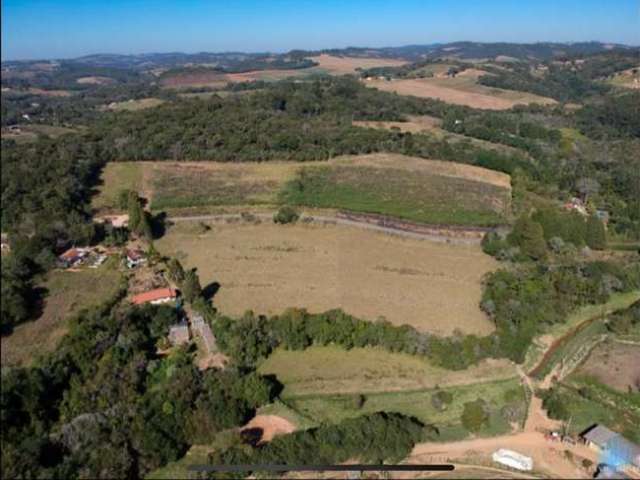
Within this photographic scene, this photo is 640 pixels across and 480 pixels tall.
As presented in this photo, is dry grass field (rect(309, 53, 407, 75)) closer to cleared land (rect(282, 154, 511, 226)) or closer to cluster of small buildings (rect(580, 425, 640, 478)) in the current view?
cleared land (rect(282, 154, 511, 226))

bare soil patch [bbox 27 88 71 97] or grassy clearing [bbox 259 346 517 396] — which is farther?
grassy clearing [bbox 259 346 517 396]

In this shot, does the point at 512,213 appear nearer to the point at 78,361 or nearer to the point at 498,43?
the point at 78,361

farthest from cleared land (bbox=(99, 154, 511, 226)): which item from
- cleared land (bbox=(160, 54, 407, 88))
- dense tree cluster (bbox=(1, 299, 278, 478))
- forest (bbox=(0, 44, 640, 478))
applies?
dense tree cluster (bbox=(1, 299, 278, 478))

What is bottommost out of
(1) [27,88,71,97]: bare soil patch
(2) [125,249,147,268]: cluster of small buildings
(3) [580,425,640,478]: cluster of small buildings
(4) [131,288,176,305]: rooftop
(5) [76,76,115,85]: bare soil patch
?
(3) [580,425,640,478]: cluster of small buildings

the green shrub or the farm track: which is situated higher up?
the green shrub

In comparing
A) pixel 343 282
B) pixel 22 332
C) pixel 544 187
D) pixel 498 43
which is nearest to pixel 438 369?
pixel 343 282

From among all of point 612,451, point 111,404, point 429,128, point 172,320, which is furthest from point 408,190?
point 111,404
